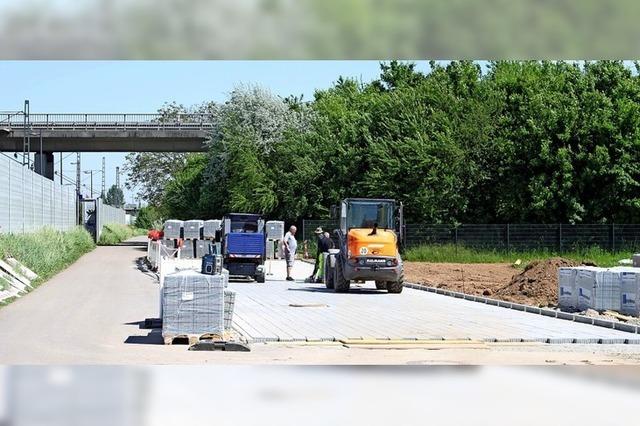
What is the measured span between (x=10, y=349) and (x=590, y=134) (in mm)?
40722

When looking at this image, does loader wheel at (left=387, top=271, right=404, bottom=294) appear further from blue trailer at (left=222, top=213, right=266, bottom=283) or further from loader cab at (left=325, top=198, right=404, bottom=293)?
blue trailer at (left=222, top=213, right=266, bottom=283)

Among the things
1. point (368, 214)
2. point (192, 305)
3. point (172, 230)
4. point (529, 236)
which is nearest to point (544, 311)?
point (368, 214)

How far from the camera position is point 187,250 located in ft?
165

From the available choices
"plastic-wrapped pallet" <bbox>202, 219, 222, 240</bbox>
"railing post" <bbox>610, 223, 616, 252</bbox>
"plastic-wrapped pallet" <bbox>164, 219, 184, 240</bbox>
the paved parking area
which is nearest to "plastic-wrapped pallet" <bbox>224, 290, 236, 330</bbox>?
the paved parking area

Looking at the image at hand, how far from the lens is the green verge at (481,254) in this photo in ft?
161

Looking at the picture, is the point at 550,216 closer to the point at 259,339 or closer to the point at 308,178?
the point at 308,178

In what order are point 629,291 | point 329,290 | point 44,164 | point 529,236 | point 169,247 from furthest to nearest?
point 44,164, point 529,236, point 169,247, point 329,290, point 629,291

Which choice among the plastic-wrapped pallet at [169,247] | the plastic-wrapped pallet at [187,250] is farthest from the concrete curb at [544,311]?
the plastic-wrapped pallet at [187,250]

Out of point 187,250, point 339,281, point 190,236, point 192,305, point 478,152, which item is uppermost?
point 478,152

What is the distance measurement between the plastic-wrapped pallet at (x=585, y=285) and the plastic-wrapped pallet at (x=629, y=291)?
64cm

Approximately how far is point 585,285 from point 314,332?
7.67 metres

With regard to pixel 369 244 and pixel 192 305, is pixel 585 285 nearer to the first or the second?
pixel 369 244

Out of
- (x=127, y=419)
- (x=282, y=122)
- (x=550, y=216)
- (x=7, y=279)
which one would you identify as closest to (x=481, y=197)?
(x=550, y=216)

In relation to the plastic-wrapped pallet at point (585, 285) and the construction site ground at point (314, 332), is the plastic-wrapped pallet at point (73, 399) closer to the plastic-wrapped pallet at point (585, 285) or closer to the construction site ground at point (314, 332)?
the construction site ground at point (314, 332)
